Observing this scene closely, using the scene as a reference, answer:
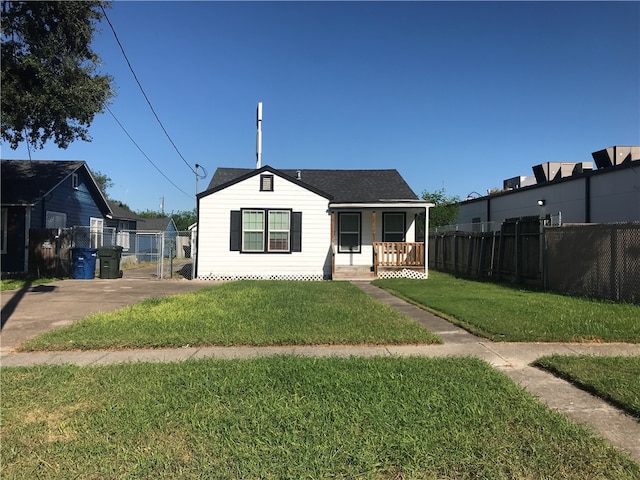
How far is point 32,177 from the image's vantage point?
19734mm

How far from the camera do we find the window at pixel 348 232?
17766 millimetres

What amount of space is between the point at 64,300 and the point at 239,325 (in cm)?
624

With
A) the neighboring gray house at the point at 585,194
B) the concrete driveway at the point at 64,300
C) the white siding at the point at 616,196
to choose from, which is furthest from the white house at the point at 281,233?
the white siding at the point at 616,196

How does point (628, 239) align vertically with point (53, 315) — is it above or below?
above

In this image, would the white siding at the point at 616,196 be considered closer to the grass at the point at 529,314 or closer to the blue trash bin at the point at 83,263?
the grass at the point at 529,314

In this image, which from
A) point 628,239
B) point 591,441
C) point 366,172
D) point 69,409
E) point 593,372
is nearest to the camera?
point 591,441

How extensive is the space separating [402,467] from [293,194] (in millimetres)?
14271

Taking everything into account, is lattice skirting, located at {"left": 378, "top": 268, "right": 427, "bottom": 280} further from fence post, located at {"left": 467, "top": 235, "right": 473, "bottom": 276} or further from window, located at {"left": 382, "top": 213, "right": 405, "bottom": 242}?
fence post, located at {"left": 467, "top": 235, "right": 473, "bottom": 276}

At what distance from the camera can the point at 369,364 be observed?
5188 mm

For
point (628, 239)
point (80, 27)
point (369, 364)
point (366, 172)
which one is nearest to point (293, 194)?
point (366, 172)

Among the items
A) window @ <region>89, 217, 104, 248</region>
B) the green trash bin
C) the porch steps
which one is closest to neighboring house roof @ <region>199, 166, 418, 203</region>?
the porch steps

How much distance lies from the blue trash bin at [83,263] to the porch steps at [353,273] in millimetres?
9181

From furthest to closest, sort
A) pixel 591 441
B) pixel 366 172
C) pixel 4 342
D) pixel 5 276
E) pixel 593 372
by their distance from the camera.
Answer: pixel 366 172, pixel 5 276, pixel 4 342, pixel 593 372, pixel 591 441

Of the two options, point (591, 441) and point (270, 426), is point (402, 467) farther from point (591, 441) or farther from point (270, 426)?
point (591, 441)
